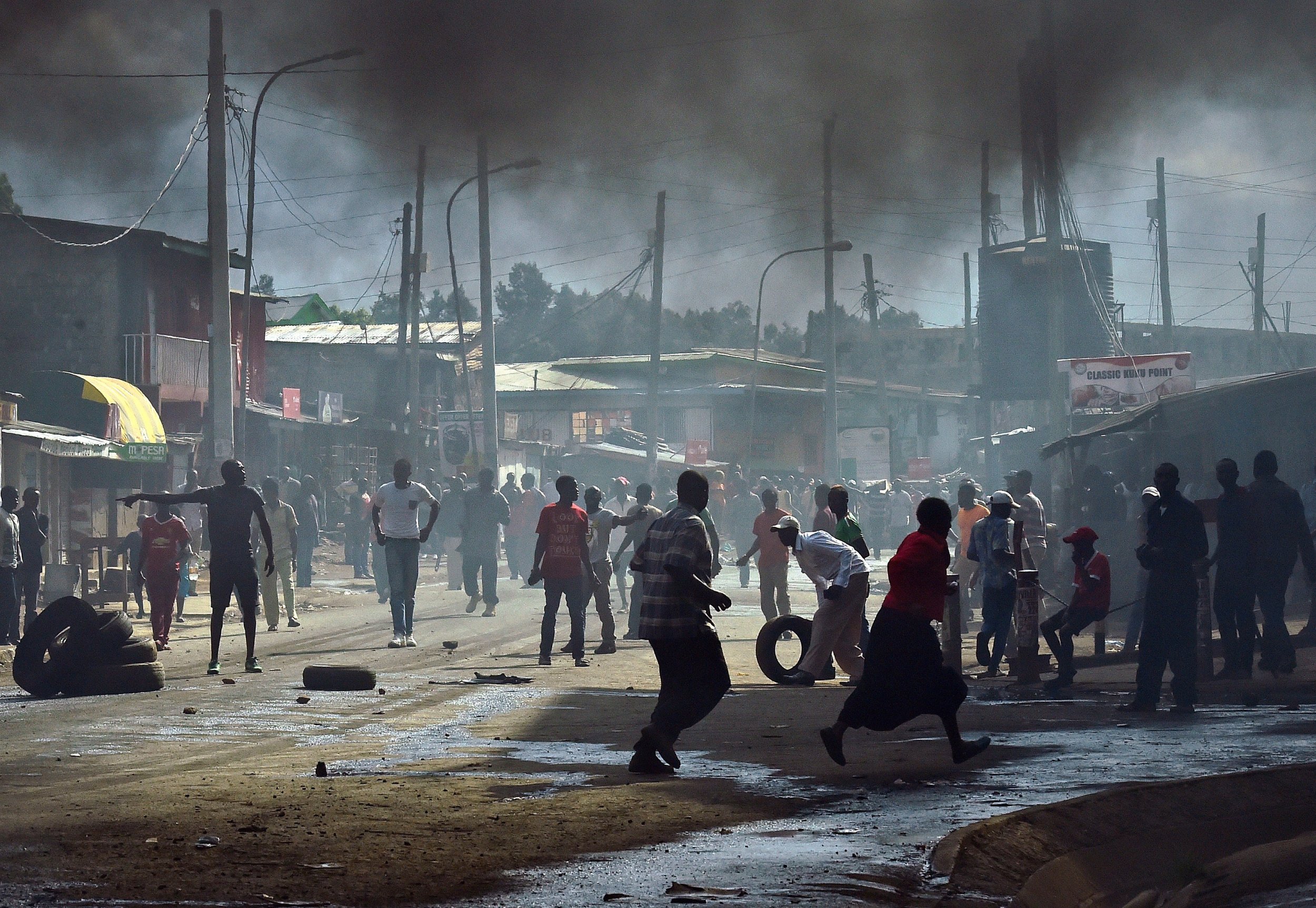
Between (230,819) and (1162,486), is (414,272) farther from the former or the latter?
(230,819)

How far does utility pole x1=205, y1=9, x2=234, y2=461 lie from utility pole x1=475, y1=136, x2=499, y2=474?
10.0 meters

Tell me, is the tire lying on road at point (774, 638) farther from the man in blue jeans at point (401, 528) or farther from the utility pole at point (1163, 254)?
the utility pole at point (1163, 254)

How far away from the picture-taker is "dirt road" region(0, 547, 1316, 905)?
470 centimetres

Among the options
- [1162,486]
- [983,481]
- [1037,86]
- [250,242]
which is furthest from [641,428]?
[1162,486]

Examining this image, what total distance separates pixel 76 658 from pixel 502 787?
5.41m

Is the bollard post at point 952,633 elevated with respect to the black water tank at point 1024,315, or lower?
lower

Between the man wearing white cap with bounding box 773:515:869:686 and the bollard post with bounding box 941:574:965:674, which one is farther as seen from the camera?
the bollard post with bounding box 941:574:965:674

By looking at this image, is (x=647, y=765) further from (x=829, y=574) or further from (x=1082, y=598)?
(x=1082, y=598)

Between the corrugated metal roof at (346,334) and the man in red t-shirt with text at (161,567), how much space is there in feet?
120

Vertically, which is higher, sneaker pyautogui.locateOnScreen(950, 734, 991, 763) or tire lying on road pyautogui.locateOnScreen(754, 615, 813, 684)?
tire lying on road pyautogui.locateOnScreen(754, 615, 813, 684)

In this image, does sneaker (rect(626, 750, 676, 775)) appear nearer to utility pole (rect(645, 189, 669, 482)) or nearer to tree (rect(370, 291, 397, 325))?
utility pole (rect(645, 189, 669, 482))

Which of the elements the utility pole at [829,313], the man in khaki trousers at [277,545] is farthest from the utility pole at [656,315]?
the man in khaki trousers at [277,545]

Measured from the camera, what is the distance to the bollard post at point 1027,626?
36.7ft

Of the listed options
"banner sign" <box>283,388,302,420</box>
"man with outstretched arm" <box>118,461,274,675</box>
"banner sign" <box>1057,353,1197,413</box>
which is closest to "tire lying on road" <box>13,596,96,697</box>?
"man with outstretched arm" <box>118,461,274,675</box>
